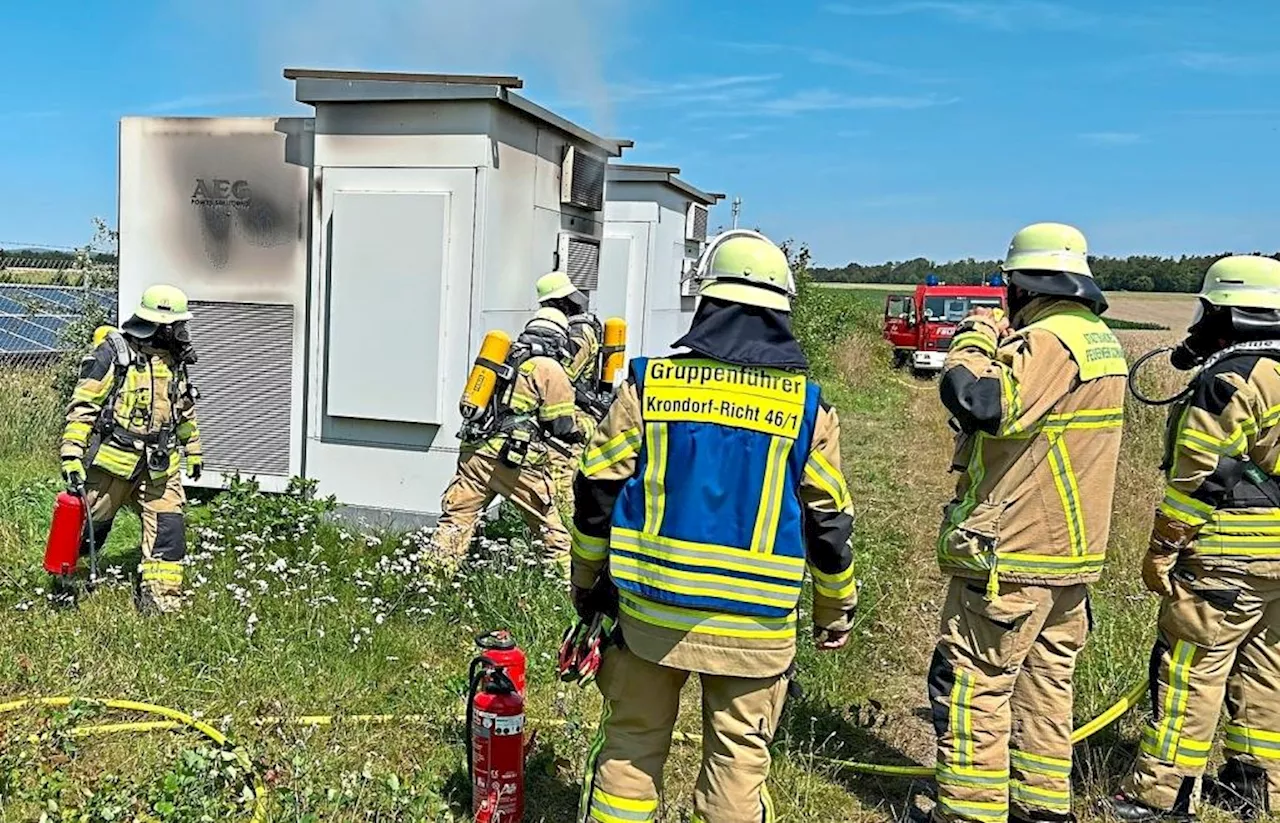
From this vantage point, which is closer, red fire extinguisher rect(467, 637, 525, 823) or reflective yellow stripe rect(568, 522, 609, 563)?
reflective yellow stripe rect(568, 522, 609, 563)

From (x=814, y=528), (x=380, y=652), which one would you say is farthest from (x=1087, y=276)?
(x=380, y=652)

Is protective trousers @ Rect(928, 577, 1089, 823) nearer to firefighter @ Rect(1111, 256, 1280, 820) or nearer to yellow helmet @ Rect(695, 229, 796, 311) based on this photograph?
firefighter @ Rect(1111, 256, 1280, 820)

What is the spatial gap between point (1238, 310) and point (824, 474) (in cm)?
196

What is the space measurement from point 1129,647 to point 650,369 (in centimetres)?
363

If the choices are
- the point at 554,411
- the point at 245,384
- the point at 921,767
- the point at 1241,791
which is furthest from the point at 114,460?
the point at 1241,791

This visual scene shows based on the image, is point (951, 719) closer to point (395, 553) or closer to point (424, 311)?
point (395, 553)

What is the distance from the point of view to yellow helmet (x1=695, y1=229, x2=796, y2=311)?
2973mm

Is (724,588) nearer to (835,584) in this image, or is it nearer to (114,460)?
(835,584)

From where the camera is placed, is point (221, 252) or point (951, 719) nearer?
point (951, 719)

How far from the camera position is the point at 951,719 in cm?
362

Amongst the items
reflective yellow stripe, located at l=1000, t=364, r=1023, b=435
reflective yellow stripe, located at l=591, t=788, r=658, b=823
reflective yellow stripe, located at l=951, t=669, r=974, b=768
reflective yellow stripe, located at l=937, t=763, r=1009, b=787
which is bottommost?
reflective yellow stripe, located at l=937, t=763, r=1009, b=787

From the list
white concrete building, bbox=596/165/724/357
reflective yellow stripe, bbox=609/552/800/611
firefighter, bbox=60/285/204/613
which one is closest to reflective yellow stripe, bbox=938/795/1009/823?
reflective yellow stripe, bbox=609/552/800/611

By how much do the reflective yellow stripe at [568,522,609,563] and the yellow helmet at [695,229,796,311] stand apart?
79 cm

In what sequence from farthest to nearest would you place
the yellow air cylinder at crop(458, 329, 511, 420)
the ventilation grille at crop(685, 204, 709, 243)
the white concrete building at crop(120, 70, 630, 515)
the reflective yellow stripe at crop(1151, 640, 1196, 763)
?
the ventilation grille at crop(685, 204, 709, 243) → the white concrete building at crop(120, 70, 630, 515) → the yellow air cylinder at crop(458, 329, 511, 420) → the reflective yellow stripe at crop(1151, 640, 1196, 763)
